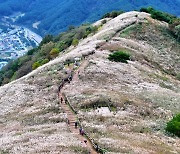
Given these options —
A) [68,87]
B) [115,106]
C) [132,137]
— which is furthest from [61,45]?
[132,137]

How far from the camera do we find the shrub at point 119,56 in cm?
8325

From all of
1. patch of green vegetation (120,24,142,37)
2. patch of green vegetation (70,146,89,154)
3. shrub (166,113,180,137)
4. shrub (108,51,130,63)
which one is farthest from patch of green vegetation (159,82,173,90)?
patch of green vegetation (70,146,89,154)

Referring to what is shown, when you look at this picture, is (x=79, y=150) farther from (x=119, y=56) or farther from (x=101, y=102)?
(x=119, y=56)

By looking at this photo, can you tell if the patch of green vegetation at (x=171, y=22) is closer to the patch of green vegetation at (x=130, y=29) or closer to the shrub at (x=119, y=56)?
the patch of green vegetation at (x=130, y=29)

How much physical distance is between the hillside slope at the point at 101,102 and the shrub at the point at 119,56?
5.36 feet

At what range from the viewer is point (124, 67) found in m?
78.8

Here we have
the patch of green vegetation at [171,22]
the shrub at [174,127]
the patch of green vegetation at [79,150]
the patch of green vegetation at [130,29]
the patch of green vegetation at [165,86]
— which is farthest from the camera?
the patch of green vegetation at [171,22]

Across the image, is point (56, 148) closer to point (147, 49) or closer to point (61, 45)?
point (147, 49)

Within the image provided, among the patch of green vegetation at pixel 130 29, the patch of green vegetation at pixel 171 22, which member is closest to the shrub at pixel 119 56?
the patch of green vegetation at pixel 130 29

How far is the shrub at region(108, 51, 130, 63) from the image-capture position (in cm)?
8325

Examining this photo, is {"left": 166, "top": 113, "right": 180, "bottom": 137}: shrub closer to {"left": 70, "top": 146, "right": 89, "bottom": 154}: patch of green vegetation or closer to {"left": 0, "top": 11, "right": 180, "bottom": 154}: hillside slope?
{"left": 0, "top": 11, "right": 180, "bottom": 154}: hillside slope

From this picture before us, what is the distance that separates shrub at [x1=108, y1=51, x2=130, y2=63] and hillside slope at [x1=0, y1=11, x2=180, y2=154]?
5.36 ft

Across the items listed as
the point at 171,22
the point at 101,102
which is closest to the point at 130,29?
the point at 171,22

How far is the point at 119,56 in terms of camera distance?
8431 centimetres
